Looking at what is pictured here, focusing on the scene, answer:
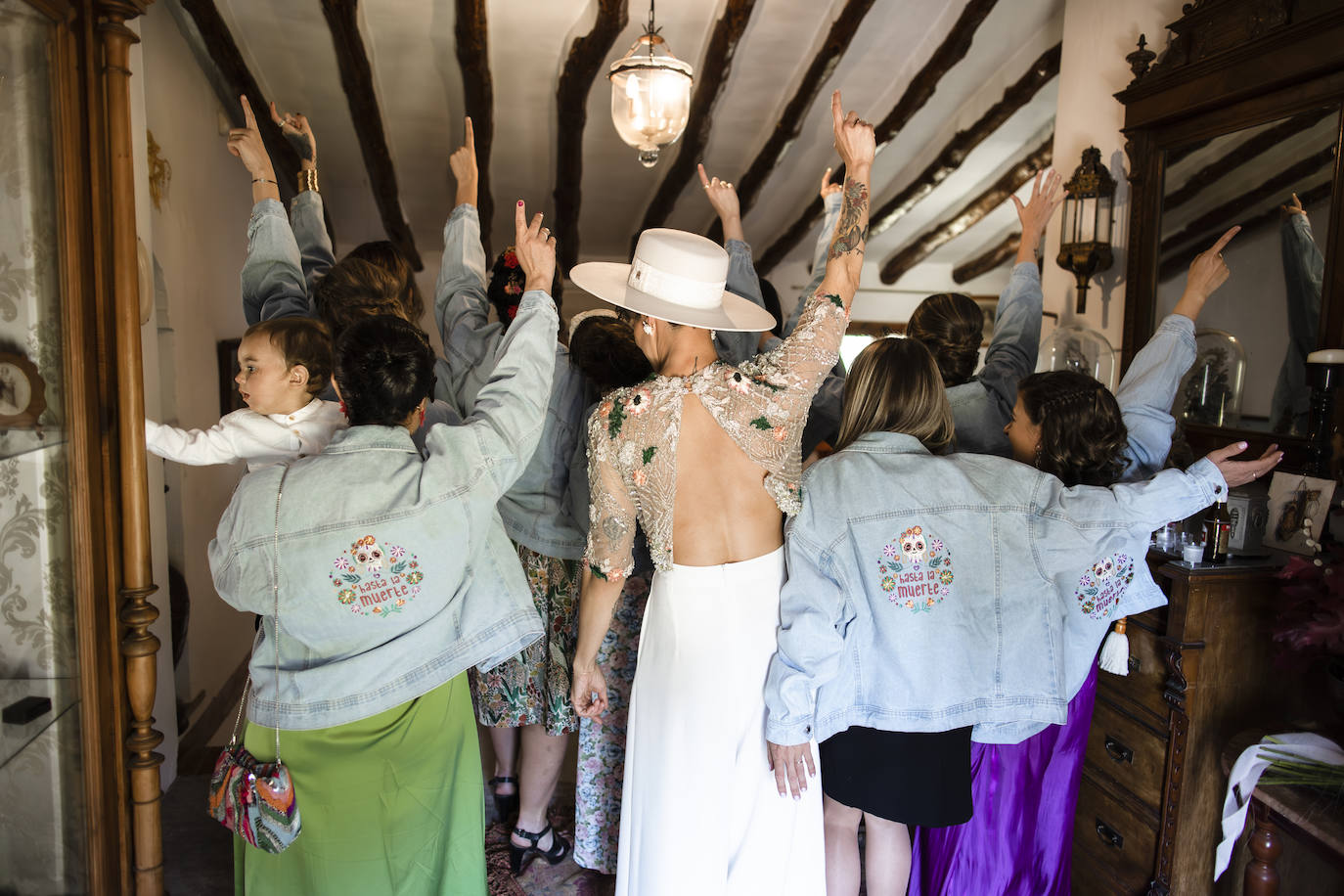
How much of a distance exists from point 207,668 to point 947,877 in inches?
124

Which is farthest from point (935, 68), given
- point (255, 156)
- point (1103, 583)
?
point (255, 156)

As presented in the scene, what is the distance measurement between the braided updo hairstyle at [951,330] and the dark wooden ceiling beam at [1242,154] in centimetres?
103

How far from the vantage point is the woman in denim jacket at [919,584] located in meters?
1.66

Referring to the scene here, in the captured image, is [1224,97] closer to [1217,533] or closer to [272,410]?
[1217,533]

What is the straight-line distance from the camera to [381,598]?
1.50 m

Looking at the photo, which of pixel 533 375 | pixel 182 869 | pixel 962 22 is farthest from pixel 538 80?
pixel 182 869

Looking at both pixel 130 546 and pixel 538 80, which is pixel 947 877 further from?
pixel 538 80

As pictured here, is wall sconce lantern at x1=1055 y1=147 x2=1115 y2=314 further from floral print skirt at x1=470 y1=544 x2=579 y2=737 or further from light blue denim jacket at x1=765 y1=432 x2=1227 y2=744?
floral print skirt at x1=470 y1=544 x2=579 y2=737

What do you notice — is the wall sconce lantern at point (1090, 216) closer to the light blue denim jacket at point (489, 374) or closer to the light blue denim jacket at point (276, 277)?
the light blue denim jacket at point (489, 374)

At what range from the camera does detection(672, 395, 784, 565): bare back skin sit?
5.30ft

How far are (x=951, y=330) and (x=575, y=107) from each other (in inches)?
131

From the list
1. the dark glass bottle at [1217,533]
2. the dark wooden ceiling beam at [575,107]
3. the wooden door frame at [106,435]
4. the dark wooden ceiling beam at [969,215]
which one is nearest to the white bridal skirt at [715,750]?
the wooden door frame at [106,435]

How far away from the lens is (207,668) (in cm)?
375

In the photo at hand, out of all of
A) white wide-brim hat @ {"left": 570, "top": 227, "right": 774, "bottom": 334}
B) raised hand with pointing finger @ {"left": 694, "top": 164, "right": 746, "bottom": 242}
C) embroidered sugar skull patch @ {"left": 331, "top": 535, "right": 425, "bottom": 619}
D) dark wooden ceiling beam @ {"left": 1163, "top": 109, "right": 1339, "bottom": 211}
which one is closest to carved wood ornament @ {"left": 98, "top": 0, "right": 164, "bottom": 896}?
embroidered sugar skull patch @ {"left": 331, "top": 535, "right": 425, "bottom": 619}
